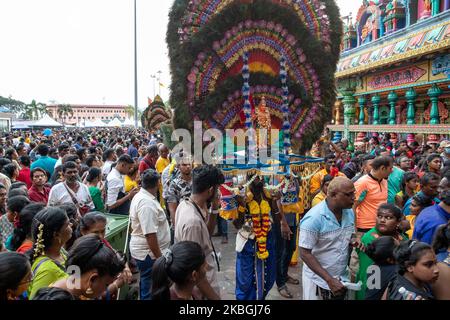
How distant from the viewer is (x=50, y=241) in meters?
2.46

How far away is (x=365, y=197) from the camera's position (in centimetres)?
440

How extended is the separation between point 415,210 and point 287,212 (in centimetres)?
133

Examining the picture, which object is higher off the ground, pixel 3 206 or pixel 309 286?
pixel 3 206

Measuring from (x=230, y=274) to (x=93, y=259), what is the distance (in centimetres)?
294

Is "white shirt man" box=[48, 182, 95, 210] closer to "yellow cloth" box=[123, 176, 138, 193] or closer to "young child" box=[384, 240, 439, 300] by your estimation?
"yellow cloth" box=[123, 176, 138, 193]

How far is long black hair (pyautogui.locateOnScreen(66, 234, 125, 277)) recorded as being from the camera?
6.78 ft

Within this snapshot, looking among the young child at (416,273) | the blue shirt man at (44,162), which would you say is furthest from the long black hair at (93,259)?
the blue shirt man at (44,162)

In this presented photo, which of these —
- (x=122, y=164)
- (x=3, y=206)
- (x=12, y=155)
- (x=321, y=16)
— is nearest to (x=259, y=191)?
(x=321, y=16)

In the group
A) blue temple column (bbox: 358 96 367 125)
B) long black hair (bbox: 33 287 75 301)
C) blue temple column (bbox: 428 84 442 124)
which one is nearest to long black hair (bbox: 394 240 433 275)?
long black hair (bbox: 33 287 75 301)

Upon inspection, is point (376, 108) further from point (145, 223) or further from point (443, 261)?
point (145, 223)

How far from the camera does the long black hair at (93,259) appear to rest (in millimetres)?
2066

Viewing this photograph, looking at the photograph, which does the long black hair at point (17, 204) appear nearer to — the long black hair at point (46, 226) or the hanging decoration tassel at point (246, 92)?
the long black hair at point (46, 226)

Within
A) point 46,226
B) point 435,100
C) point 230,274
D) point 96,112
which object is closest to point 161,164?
point 230,274
